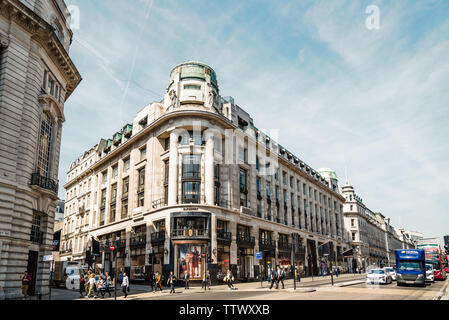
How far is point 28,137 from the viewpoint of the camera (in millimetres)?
23656

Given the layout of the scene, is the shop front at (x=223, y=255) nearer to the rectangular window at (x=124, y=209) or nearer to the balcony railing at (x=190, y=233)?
the balcony railing at (x=190, y=233)

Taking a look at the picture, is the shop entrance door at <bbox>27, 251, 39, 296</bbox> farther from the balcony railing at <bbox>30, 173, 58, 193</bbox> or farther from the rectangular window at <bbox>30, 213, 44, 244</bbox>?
the balcony railing at <bbox>30, 173, 58, 193</bbox>

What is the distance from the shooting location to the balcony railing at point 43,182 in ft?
80.4

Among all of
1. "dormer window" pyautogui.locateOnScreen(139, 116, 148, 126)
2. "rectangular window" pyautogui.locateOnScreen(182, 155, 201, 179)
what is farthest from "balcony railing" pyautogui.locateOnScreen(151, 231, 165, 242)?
"dormer window" pyautogui.locateOnScreen(139, 116, 148, 126)

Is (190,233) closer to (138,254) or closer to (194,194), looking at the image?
(194,194)

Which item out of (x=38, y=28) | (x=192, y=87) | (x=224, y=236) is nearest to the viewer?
(x=38, y=28)

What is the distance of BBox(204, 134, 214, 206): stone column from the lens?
40.2 meters

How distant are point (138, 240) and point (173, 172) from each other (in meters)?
10.8

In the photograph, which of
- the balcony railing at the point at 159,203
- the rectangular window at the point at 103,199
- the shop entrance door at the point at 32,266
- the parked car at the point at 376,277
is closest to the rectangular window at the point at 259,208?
the balcony railing at the point at 159,203

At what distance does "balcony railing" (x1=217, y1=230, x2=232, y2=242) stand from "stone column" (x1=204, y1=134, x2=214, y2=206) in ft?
11.9

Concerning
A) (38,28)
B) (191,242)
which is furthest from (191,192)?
(38,28)

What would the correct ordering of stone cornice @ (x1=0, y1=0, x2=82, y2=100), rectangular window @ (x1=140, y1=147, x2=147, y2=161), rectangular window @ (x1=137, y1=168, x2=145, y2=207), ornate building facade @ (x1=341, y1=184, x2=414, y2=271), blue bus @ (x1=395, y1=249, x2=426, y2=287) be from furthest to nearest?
1. ornate building facade @ (x1=341, y1=184, x2=414, y2=271)
2. rectangular window @ (x1=140, y1=147, x2=147, y2=161)
3. rectangular window @ (x1=137, y1=168, x2=145, y2=207)
4. blue bus @ (x1=395, y1=249, x2=426, y2=287)
5. stone cornice @ (x1=0, y1=0, x2=82, y2=100)
